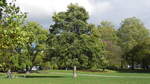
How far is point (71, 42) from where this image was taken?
44969 millimetres

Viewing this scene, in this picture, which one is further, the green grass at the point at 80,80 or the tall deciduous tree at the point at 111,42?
the tall deciduous tree at the point at 111,42

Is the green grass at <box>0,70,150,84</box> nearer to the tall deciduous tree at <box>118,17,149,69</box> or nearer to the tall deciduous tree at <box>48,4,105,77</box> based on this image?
the tall deciduous tree at <box>48,4,105,77</box>

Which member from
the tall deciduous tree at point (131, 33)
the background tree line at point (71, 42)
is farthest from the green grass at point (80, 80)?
the tall deciduous tree at point (131, 33)

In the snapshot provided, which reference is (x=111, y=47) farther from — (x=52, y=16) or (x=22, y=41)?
(x=22, y=41)

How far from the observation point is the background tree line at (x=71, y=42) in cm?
671

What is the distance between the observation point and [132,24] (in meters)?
89.9

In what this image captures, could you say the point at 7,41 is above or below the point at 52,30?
below

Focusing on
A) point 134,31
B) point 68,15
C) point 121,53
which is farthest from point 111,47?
point 68,15

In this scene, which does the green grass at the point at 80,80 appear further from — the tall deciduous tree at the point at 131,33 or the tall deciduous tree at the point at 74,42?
the tall deciduous tree at the point at 131,33

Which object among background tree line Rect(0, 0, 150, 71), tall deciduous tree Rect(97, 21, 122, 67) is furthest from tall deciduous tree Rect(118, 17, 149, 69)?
tall deciduous tree Rect(97, 21, 122, 67)

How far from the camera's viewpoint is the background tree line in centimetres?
671

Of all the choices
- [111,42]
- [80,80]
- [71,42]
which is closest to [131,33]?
[111,42]

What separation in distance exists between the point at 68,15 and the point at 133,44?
4354 cm

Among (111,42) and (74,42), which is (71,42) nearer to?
(74,42)
